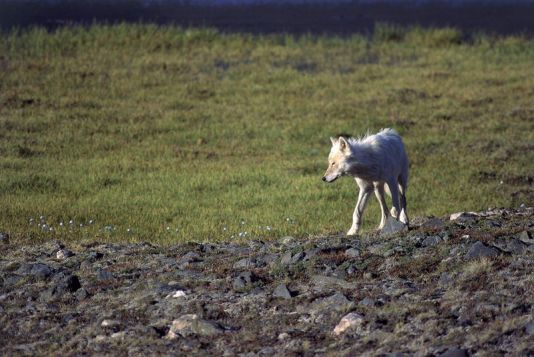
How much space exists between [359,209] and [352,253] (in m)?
2.67

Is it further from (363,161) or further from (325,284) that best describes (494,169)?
(325,284)

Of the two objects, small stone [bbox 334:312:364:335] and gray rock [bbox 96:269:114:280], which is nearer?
small stone [bbox 334:312:364:335]

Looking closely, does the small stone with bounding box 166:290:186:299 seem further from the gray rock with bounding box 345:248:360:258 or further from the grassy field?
the grassy field

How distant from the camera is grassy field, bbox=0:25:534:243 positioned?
14664 millimetres

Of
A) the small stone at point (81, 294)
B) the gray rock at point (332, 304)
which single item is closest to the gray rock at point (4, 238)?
the small stone at point (81, 294)

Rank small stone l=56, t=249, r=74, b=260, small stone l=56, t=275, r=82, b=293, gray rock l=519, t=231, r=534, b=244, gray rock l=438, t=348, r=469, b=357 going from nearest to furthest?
gray rock l=438, t=348, r=469, b=357 → small stone l=56, t=275, r=82, b=293 → gray rock l=519, t=231, r=534, b=244 → small stone l=56, t=249, r=74, b=260

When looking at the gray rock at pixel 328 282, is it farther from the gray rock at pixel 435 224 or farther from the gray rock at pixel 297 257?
the gray rock at pixel 435 224

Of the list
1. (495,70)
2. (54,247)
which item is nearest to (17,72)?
(495,70)

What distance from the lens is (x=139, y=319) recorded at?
8.15 metres

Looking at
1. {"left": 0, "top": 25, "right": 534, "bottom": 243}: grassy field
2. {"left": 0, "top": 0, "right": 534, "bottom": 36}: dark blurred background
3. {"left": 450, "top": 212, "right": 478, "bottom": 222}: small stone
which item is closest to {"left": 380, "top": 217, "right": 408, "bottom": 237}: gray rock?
{"left": 450, "top": 212, "right": 478, "bottom": 222}: small stone

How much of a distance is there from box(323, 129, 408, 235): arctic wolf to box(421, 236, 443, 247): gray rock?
1.83 meters

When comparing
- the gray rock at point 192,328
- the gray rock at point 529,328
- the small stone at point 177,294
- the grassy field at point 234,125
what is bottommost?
the grassy field at point 234,125

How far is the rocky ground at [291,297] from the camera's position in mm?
7391

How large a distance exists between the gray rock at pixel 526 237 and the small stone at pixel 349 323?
225 centimetres
